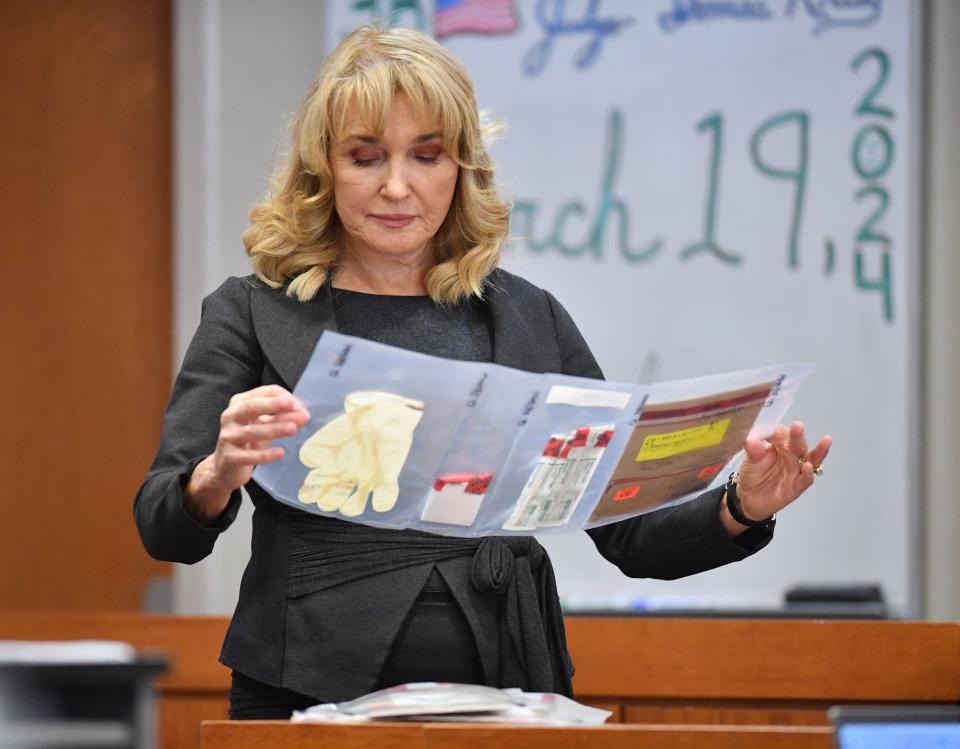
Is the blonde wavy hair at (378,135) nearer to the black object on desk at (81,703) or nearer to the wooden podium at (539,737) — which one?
the wooden podium at (539,737)

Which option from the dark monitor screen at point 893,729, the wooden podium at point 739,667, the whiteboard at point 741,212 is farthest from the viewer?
the whiteboard at point 741,212

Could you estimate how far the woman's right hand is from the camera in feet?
3.88

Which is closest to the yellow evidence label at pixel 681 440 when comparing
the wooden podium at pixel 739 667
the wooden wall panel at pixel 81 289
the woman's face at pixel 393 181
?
the woman's face at pixel 393 181

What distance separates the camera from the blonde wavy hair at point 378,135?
4.86 ft

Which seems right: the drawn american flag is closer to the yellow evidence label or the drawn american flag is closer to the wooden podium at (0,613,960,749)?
the wooden podium at (0,613,960,749)

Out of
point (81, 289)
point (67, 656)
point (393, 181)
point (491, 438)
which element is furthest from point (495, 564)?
point (81, 289)

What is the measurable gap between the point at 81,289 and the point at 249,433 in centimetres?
223

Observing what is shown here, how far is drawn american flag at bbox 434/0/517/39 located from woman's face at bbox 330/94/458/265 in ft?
5.15

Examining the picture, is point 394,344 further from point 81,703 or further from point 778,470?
point 81,703

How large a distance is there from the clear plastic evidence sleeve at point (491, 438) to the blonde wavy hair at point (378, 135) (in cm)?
29

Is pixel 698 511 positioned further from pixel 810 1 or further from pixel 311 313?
pixel 810 1

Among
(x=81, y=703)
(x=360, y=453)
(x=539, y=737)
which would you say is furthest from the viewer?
(x=360, y=453)

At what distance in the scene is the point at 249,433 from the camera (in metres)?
1.19

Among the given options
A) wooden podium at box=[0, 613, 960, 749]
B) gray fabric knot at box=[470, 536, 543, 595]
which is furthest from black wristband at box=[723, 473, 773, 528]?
wooden podium at box=[0, 613, 960, 749]
